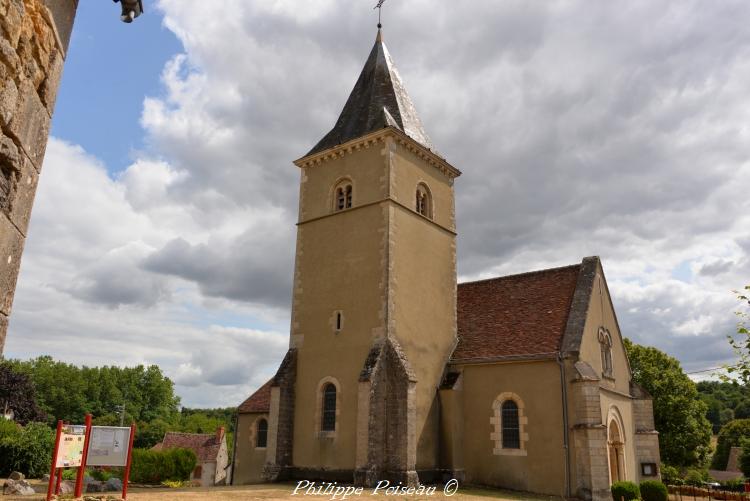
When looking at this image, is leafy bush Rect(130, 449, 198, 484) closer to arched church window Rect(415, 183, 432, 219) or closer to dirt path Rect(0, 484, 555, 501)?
dirt path Rect(0, 484, 555, 501)

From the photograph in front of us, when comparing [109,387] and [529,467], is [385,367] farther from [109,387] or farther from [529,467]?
[109,387]

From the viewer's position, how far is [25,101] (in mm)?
3105

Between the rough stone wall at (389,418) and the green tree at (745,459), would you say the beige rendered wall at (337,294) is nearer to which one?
the rough stone wall at (389,418)

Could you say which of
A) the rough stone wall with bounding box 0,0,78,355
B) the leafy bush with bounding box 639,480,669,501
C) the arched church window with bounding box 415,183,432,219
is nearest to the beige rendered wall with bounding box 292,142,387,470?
the arched church window with bounding box 415,183,432,219

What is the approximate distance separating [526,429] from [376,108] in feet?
44.4

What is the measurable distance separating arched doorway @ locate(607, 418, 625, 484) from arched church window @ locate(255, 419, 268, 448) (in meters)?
12.7

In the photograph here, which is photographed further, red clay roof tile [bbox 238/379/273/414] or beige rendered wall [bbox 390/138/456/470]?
red clay roof tile [bbox 238/379/273/414]

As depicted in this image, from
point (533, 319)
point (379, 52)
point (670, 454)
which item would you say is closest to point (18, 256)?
point (533, 319)

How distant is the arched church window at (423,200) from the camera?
75.1 ft

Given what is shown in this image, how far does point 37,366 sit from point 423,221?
232ft

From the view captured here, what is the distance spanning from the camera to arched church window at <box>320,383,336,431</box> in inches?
767

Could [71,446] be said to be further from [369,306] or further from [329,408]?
[369,306]

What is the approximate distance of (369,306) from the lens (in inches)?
781

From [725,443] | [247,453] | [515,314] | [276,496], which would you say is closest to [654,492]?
[515,314]
